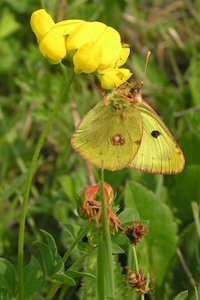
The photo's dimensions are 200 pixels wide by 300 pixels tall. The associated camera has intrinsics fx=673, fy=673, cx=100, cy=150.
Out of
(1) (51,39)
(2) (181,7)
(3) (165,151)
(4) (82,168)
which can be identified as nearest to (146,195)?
(3) (165,151)

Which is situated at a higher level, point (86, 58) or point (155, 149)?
point (86, 58)

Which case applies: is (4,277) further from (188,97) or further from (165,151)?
(188,97)

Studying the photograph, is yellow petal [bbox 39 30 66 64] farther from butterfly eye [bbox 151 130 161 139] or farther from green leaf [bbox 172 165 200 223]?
green leaf [bbox 172 165 200 223]

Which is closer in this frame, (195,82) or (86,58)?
(86,58)

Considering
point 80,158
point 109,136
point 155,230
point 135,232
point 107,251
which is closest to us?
point 107,251

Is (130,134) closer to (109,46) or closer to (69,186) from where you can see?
→ (109,46)

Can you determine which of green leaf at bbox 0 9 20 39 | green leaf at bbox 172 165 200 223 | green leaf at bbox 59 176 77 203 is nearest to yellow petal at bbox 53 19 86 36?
green leaf at bbox 59 176 77 203

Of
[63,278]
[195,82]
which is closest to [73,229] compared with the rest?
[63,278]
